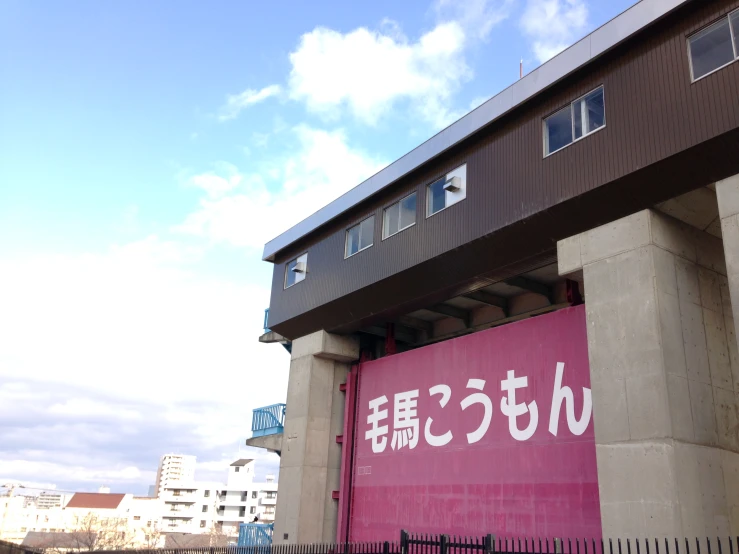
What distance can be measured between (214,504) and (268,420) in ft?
404

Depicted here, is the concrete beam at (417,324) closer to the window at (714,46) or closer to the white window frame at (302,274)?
the white window frame at (302,274)

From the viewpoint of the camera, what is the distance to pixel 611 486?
45.0ft

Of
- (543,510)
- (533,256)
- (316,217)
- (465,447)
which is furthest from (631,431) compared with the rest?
(316,217)

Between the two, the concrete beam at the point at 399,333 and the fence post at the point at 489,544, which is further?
the concrete beam at the point at 399,333

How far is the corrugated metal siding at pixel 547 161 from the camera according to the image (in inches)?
553

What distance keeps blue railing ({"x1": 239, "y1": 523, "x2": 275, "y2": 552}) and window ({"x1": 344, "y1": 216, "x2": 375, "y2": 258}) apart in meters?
12.0

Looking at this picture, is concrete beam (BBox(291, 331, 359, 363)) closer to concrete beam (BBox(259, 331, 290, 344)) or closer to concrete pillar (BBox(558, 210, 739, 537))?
concrete beam (BBox(259, 331, 290, 344))

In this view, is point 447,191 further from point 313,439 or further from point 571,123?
point 313,439

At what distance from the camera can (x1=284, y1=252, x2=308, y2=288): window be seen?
26297 millimetres

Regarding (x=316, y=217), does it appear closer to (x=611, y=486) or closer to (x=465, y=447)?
(x=465, y=447)

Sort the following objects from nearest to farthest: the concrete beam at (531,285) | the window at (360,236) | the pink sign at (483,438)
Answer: the pink sign at (483,438), the concrete beam at (531,285), the window at (360,236)

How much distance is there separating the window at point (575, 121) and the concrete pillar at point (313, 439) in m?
12.1

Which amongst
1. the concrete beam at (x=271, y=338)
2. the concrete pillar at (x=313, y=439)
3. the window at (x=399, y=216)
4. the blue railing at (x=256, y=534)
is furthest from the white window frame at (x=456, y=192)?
the blue railing at (x=256, y=534)

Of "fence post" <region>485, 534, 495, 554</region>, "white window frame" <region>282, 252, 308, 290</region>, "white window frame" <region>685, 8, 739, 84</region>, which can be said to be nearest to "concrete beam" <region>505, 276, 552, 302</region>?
"white window frame" <region>685, 8, 739, 84</region>
